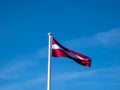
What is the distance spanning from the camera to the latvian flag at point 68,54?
1658 inches

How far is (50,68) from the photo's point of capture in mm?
40875

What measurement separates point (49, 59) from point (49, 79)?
1.78 meters

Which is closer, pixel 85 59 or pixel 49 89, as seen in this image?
pixel 49 89

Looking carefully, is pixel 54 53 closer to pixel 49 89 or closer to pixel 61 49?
pixel 61 49

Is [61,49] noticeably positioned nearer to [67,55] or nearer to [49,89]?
[67,55]

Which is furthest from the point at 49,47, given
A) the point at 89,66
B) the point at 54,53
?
the point at 89,66

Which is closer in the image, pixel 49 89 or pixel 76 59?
pixel 49 89

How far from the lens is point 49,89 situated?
1572 inches

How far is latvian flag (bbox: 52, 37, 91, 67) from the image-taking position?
138 feet

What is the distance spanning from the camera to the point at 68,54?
42.3 metres

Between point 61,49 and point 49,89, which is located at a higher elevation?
point 61,49

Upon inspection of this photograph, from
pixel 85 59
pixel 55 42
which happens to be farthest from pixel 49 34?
pixel 85 59

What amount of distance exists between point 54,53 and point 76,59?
6.50ft

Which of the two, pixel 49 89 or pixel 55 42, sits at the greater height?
pixel 55 42
